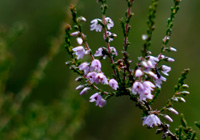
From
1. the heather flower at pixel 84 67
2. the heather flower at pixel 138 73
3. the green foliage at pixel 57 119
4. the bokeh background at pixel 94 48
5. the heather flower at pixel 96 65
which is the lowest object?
the heather flower at pixel 138 73

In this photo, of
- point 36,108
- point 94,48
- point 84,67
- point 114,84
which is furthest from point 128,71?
point 94,48

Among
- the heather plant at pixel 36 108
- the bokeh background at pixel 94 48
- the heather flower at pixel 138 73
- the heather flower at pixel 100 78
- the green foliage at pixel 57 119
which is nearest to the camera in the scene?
the heather flower at pixel 138 73

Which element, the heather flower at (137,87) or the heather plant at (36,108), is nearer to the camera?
the heather flower at (137,87)

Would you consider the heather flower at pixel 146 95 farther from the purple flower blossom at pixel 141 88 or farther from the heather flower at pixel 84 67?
the heather flower at pixel 84 67

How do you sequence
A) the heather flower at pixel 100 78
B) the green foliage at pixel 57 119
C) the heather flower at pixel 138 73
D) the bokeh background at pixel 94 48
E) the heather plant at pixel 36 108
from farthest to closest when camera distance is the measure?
the bokeh background at pixel 94 48
the green foliage at pixel 57 119
the heather plant at pixel 36 108
the heather flower at pixel 100 78
the heather flower at pixel 138 73

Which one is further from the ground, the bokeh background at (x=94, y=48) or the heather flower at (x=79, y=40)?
the bokeh background at (x=94, y=48)

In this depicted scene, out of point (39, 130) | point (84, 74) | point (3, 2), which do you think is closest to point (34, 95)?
point (3, 2)

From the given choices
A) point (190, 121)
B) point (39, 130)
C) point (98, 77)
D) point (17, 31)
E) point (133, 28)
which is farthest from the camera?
point (133, 28)

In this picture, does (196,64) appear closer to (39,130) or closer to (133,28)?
(133,28)

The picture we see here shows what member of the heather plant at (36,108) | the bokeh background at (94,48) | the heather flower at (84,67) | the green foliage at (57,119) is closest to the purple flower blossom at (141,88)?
the heather flower at (84,67)

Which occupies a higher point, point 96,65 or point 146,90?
point 96,65

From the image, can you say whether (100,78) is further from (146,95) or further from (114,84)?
(146,95)
